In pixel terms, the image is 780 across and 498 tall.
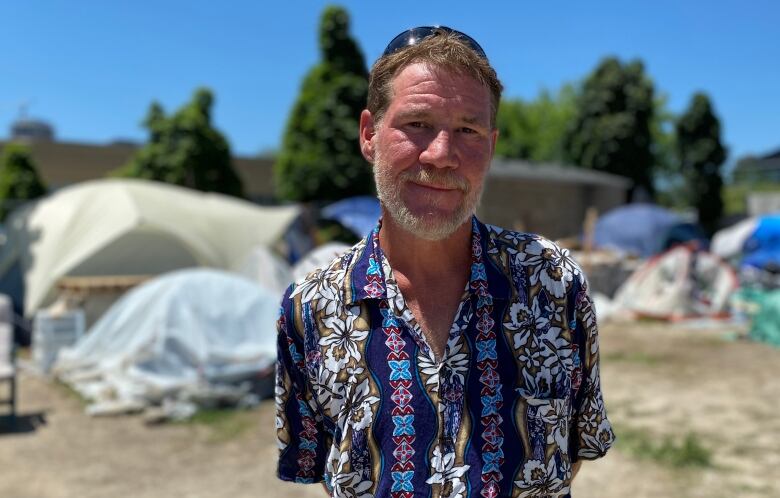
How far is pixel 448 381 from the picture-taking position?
1.49m

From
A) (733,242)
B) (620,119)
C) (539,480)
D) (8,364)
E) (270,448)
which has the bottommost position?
(270,448)

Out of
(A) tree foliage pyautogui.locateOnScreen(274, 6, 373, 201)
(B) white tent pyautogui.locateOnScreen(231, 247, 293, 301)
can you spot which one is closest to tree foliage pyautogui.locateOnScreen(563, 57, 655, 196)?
(A) tree foliage pyautogui.locateOnScreen(274, 6, 373, 201)

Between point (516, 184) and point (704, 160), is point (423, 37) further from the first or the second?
point (704, 160)

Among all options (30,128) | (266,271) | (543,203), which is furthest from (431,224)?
(30,128)

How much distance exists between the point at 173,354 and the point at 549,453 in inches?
244

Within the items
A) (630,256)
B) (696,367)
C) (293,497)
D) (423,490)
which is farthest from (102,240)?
(630,256)

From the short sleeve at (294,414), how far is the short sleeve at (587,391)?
67 centimetres

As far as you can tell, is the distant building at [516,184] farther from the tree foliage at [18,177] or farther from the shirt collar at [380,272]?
the shirt collar at [380,272]

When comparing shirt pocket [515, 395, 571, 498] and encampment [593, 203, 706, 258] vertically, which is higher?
shirt pocket [515, 395, 571, 498]

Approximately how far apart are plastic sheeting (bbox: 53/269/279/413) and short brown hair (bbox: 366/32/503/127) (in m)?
5.63

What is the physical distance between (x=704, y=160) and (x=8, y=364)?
1029 inches

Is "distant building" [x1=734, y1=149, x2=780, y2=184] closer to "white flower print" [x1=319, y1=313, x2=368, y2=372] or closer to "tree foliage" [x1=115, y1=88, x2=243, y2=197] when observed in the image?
"tree foliage" [x1=115, y1=88, x2=243, y2=197]

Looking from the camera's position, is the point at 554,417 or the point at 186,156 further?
the point at 186,156

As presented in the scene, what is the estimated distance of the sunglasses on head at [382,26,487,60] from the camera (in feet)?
5.11
